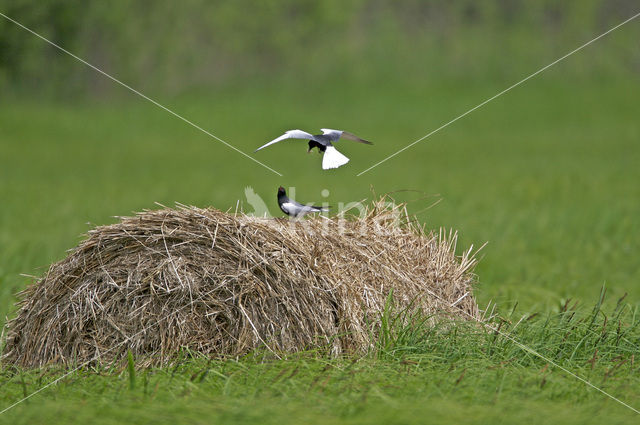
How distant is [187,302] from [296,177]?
14.2 metres

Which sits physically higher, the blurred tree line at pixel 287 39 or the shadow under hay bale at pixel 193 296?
the blurred tree line at pixel 287 39

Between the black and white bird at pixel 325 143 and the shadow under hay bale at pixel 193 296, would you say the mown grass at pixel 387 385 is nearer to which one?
the shadow under hay bale at pixel 193 296

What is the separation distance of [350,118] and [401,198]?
15.6m

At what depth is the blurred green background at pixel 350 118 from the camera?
1334cm

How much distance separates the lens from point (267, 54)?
1388 inches

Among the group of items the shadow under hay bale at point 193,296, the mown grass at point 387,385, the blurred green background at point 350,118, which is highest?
the blurred green background at point 350,118

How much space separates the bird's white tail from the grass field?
1.18 meters

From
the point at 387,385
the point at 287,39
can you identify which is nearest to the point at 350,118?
the point at 287,39

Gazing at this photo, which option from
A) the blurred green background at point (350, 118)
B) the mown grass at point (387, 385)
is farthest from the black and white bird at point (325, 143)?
the blurred green background at point (350, 118)

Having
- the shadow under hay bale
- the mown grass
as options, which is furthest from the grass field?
the shadow under hay bale

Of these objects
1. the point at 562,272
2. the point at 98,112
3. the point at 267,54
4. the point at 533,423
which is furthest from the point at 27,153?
the point at 533,423

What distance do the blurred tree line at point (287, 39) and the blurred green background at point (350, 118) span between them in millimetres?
76

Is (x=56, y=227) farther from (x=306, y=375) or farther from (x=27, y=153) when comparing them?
(x=27, y=153)

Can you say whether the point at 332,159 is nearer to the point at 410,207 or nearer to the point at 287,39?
the point at 410,207
